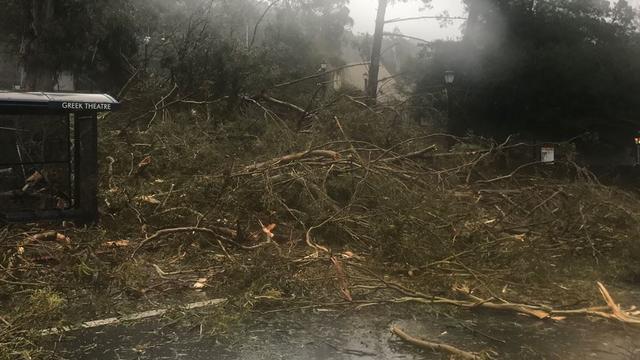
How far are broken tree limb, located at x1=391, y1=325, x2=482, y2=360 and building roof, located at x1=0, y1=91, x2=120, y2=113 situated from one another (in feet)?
13.3

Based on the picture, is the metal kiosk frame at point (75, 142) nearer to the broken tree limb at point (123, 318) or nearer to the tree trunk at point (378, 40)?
the broken tree limb at point (123, 318)

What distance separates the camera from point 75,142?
6883 millimetres

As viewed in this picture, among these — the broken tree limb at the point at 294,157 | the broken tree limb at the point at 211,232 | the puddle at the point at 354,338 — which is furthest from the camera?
the broken tree limb at the point at 294,157

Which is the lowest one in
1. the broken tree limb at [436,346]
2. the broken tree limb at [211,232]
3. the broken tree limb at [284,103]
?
the broken tree limb at [436,346]

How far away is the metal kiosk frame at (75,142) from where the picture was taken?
20.0ft

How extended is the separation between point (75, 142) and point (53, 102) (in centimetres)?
85

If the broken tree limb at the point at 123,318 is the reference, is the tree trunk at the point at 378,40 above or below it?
above

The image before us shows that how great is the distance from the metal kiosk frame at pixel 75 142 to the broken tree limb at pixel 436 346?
4.04 metres

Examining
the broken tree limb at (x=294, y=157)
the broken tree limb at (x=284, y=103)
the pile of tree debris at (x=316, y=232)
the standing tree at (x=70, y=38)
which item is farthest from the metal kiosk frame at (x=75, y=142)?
the standing tree at (x=70, y=38)

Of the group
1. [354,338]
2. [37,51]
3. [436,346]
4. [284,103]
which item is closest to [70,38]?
[37,51]

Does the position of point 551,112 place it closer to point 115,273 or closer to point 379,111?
point 379,111

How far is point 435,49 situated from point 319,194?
54.5 ft

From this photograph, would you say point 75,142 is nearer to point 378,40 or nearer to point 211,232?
point 211,232

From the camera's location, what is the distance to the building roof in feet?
19.4
